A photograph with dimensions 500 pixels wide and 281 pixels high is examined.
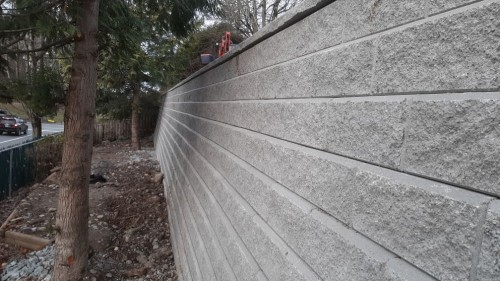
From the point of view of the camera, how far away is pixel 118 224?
6582 millimetres

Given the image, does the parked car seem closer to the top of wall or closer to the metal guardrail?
the metal guardrail

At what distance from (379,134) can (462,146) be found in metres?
0.25

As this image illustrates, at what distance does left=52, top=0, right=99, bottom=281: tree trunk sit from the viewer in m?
4.60

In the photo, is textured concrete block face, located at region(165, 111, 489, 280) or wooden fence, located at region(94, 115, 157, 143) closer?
textured concrete block face, located at region(165, 111, 489, 280)

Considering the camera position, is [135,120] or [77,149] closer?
[77,149]

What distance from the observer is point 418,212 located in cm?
77

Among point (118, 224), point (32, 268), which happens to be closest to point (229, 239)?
point (32, 268)

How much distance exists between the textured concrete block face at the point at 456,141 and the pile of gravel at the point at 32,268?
568 cm

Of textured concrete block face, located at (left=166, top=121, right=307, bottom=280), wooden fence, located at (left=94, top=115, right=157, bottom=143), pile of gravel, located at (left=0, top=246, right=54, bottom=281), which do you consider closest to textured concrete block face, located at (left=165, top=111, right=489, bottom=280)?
textured concrete block face, located at (left=166, top=121, right=307, bottom=280)

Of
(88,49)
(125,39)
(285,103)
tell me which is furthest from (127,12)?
(285,103)

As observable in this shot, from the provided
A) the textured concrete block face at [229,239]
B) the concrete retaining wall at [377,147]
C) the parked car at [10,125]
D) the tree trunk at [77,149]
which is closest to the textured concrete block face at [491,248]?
the concrete retaining wall at [377,147]

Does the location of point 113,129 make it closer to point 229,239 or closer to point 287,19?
point 229,239

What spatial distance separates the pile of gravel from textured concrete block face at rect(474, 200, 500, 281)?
5755 mm

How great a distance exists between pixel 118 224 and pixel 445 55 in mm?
6890
